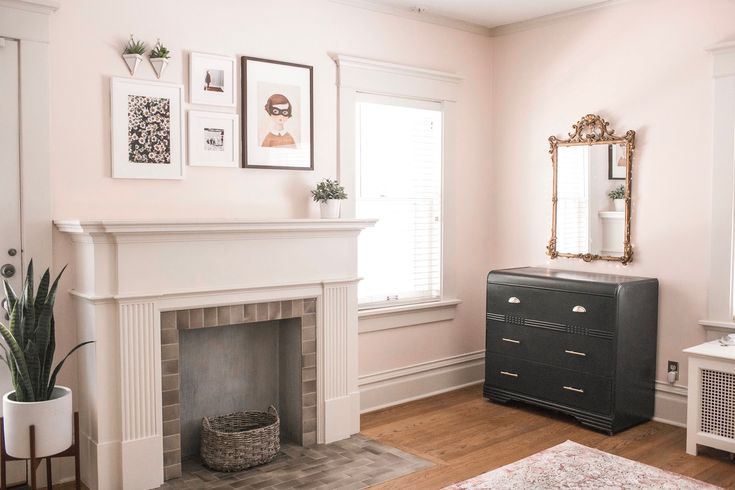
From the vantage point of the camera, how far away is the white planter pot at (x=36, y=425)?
9.67 ft

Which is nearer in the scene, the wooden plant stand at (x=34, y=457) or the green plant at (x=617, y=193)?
the wooden plant stand at (x=34, y=457)

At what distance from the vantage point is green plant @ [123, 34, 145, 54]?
3.50 meters

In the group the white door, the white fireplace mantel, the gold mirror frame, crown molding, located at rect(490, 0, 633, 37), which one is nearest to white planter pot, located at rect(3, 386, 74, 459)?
the white fireplace mantel

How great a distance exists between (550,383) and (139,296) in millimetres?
2539

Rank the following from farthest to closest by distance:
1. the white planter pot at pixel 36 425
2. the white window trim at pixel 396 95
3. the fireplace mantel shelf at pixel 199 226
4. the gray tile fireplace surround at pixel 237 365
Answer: the white window trim at pixel 396 95 < the gray tile fireplace surround at pixel 237 365 < the fireplace mantel shelf at pixel 199 226 < the white planter pot at pixel 36 425

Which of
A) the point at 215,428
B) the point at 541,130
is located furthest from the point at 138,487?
the point at 541,130

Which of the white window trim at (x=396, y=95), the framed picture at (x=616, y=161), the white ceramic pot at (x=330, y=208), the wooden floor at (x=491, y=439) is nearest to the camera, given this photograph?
the wooden floor at (x=491, y=439)

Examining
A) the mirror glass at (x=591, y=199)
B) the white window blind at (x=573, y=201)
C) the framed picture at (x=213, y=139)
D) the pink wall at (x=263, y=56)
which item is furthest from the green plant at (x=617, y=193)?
the framed picture at (x=213, y=139)

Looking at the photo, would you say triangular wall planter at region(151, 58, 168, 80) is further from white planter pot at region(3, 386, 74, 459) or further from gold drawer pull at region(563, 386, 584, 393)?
gold drawer pull at region(563, 386, 584, 393)

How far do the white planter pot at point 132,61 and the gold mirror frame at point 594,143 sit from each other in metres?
2.79

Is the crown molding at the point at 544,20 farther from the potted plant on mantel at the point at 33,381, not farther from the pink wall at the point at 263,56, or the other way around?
the potted plant on mantel at the point at 33,381

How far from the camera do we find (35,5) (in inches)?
127

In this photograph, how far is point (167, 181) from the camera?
3.69 meters

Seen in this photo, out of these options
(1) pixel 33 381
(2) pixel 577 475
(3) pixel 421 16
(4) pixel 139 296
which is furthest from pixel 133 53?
(2) pixel 577 475
